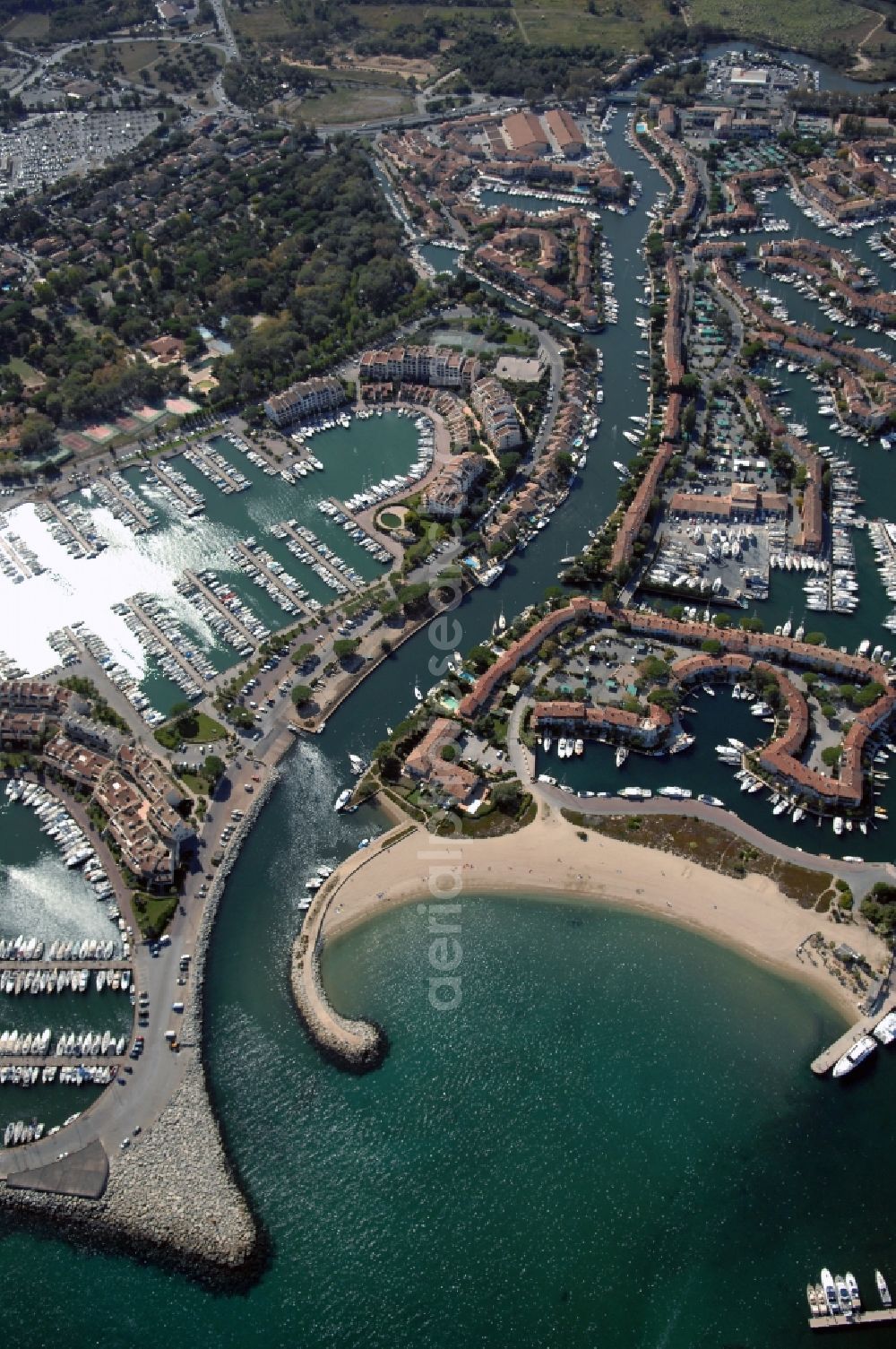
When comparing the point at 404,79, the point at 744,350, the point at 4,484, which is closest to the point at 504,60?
the point at 404,79

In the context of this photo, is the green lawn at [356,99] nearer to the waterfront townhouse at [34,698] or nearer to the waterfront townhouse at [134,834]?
the waterfront townhouse at [34,698]

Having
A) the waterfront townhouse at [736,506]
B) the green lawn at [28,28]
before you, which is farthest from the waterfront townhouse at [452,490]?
the green lawn at [28,28]

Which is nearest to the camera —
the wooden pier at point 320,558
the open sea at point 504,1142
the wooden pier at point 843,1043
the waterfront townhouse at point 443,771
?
the open sea at point 504,1142

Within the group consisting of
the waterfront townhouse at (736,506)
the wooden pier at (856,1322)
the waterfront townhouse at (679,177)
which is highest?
the waterfront townhouse at (679,177)

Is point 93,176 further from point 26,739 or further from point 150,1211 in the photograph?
point 150,1211

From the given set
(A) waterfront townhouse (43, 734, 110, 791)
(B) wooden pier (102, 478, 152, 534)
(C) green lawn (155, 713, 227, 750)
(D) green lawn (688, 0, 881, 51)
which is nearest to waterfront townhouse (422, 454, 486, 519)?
(B) wooden pier (102, 478, 152, 534)

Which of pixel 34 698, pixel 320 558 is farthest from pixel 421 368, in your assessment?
pixel 34 698

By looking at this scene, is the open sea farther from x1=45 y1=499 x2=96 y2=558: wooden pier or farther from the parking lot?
the parking lot
